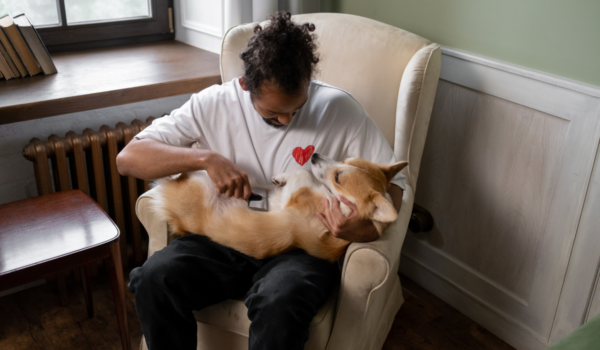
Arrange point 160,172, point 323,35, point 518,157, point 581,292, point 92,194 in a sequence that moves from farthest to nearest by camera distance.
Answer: point 92,194, point 323,35, point 518,157, point 581,292, point 160,172

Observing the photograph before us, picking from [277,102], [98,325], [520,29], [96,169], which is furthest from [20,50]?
[520,29]

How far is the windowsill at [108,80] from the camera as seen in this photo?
1.77 meters

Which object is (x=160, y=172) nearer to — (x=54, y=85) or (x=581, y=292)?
(x=54, y=85)

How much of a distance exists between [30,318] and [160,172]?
3.50 feet

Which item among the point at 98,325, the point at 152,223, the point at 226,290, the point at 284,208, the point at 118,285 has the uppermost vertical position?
the point at 284,208

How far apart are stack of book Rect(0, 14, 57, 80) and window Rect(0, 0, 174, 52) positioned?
0.31m

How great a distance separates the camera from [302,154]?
1477 millimetres

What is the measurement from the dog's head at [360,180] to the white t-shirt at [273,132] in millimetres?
109

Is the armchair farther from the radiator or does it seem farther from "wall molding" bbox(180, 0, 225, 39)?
the radiator

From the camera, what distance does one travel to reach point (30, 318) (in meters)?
1.96

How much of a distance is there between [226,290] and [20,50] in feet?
4.45

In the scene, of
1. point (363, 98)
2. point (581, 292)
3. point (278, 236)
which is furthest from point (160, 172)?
point (581, 292)

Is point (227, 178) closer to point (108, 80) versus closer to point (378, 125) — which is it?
point (378, 125)

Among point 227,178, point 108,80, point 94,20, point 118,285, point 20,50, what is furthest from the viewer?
point 94,20
